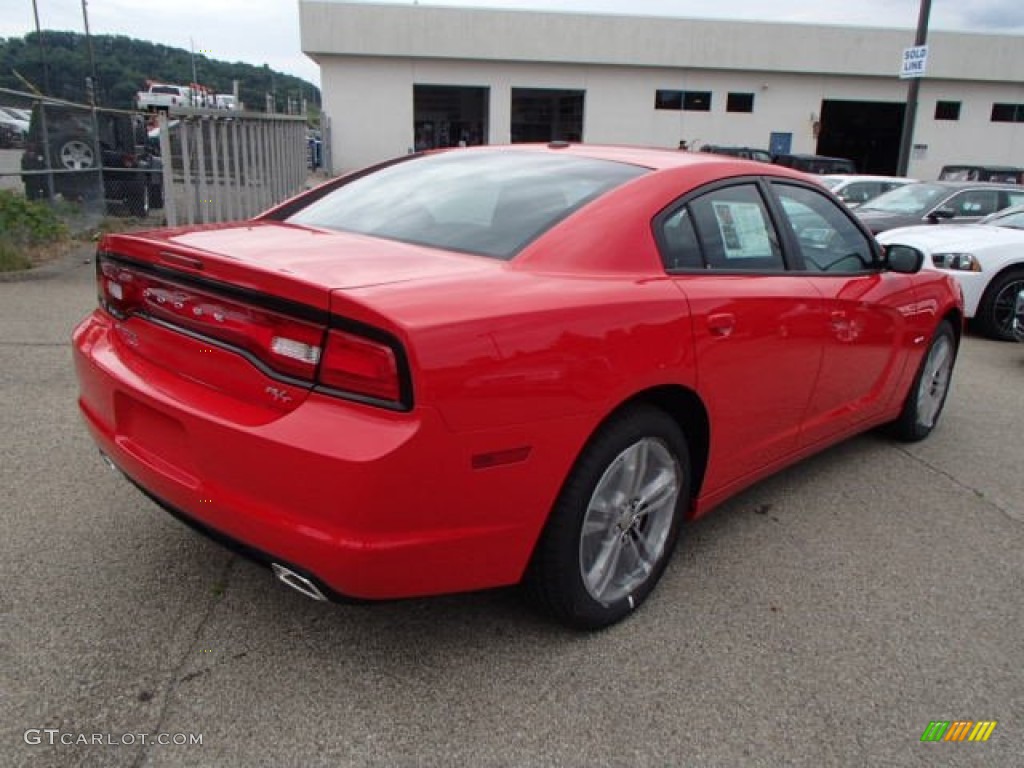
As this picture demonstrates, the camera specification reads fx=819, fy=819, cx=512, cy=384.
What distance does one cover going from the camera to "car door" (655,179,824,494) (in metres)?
2.81

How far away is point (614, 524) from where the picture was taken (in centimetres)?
262

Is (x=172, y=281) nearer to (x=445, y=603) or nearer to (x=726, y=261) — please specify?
(x=445, y=603)

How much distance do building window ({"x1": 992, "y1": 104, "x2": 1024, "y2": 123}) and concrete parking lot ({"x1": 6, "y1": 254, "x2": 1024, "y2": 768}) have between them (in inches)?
1542

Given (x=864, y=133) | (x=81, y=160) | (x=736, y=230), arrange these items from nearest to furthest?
1. (x=736, y=230)
2. (x=81, y=160)
3. (x=864, y=133)

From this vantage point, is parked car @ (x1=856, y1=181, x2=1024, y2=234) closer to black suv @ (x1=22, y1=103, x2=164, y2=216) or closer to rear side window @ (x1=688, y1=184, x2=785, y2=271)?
rear side window @ (x1=688, y1=184, x2=785, y2=271)

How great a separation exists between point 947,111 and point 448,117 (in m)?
24.1

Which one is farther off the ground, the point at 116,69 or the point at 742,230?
the point at 116,69

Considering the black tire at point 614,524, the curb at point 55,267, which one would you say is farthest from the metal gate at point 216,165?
the black tire at point 614,524

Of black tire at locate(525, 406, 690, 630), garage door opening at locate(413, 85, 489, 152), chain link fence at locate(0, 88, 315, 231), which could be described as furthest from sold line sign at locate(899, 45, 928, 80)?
garage door opening at locate(413, 85, 489, 152)

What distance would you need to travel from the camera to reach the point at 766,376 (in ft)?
10.2

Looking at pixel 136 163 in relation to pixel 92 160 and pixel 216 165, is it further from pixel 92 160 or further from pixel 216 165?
pixel 216 165

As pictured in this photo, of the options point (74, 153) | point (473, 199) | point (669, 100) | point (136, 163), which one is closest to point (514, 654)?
point (473, 199)

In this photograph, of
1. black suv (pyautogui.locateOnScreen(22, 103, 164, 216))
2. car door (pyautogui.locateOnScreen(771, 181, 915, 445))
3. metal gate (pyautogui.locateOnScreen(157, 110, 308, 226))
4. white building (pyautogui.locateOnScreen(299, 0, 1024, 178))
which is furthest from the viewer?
white building (pyautogui.locateOnScreen(299, 0, 1024, 178))

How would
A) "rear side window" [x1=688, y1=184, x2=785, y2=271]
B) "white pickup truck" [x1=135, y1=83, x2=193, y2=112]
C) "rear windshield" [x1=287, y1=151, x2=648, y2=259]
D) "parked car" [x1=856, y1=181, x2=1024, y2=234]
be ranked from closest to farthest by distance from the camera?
"rear windshield" [x1=287, y1=151, x2=648, y2=259], "rear side window" [x1=688, y1=184, x2=785, y2=271], "parked car" [x1=856, y1=181, x2=1024, y2=234], "white pickup truck" [x1=135, y1=83, x2=193, y2=112]
